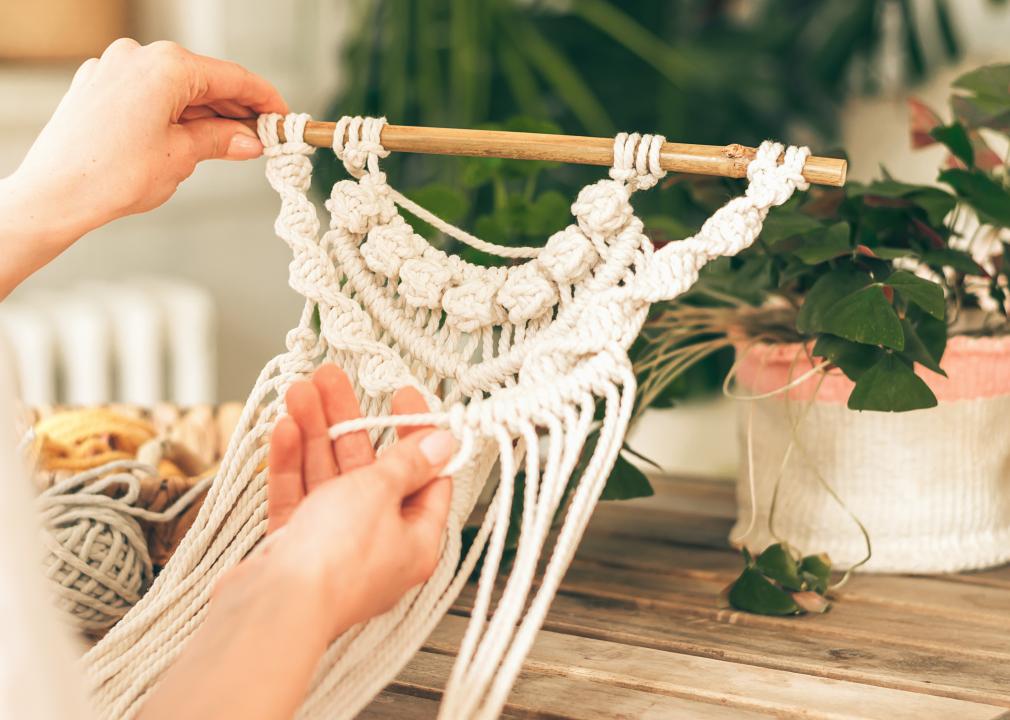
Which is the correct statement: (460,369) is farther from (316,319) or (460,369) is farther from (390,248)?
(316,319)

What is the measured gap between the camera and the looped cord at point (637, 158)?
2.40 ft

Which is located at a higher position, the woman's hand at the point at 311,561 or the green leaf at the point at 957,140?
the green leaf at the point at 957,140

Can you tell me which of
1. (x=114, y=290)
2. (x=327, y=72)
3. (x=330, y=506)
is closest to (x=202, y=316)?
(x=114, y=290)

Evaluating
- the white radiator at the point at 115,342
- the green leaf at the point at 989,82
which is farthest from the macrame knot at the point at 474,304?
the white radiator at the point at 115,342

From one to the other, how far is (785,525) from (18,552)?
2.43ft

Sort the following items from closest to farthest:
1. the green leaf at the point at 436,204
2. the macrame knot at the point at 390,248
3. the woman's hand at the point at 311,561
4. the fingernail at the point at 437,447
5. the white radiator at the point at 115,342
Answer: the woman's hand at the point at 311,561
the fingernail at the point at 437,447
the macrame knot at the point at 390,248
the green leaf at the point at 436,204
the white radiator at the point at 115,342

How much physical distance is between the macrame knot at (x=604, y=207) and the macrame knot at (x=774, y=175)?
3.2 inches

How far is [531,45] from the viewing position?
2139 millimetres

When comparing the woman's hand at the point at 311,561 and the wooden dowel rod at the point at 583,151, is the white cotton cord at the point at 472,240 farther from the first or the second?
the woman's hand at the point at 311,561

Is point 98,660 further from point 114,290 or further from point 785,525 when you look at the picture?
point 114,290

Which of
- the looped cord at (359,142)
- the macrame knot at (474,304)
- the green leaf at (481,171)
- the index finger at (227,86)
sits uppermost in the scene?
the index finger at (227,86)

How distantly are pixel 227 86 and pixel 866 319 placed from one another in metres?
0.51

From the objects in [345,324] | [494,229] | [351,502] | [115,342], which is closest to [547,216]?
[494,229]

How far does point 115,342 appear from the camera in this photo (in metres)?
1.97
